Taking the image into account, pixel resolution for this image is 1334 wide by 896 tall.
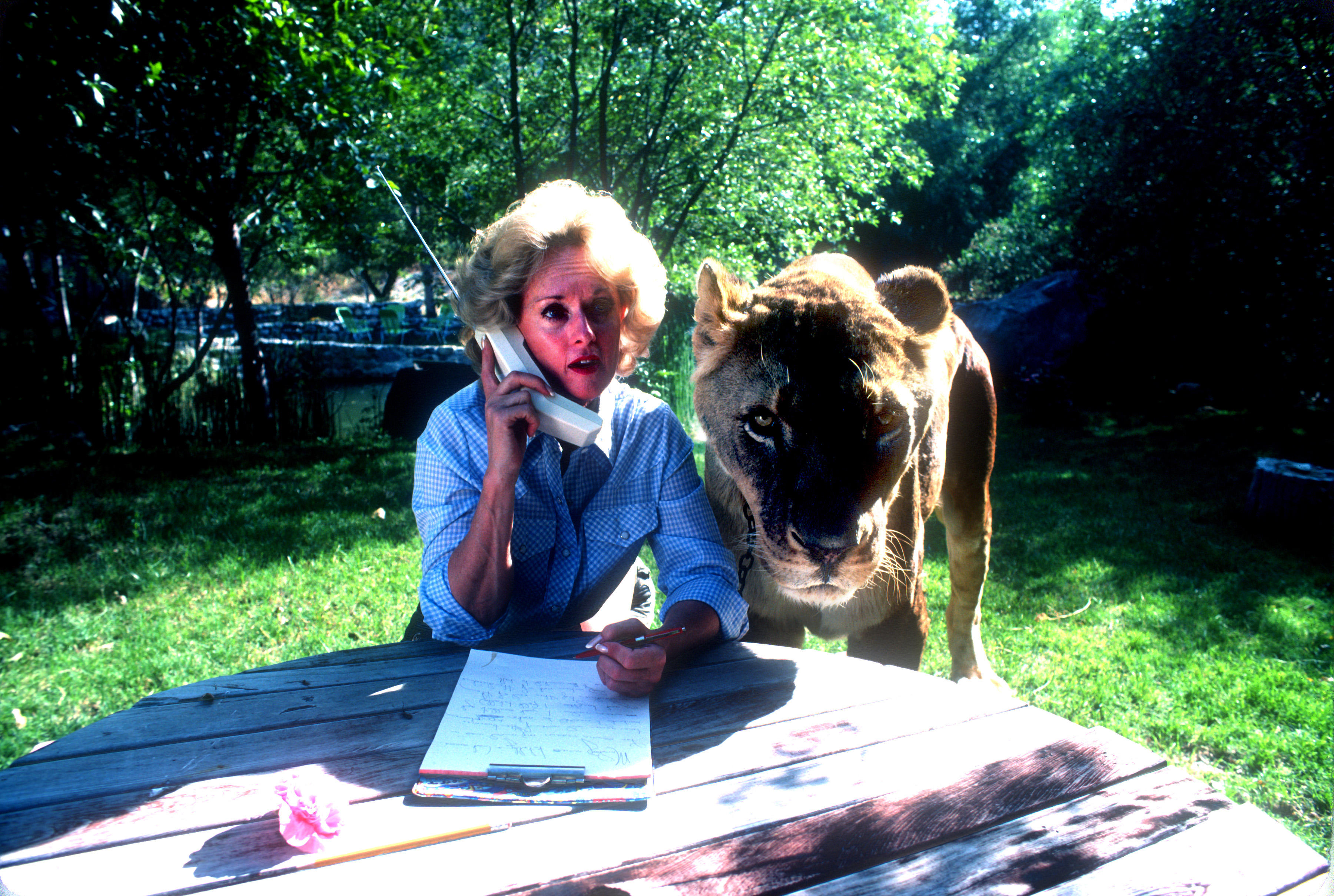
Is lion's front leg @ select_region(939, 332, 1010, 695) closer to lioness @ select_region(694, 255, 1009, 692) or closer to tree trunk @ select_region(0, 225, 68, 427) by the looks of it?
lioness @ select_region(694, 255, 1009, 692)

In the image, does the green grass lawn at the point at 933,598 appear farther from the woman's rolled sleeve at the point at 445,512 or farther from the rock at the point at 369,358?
the rock at the point at 369,358

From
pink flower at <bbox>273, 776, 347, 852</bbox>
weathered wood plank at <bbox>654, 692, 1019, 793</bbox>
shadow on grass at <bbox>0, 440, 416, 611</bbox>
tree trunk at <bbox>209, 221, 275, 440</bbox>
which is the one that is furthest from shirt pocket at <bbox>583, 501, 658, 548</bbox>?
tree trunk at <bbox>209, 221, 275, 440</bbox>

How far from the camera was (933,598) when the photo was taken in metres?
5.32

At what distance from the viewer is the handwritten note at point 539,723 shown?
5.03 ft

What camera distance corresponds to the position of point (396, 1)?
9.24m

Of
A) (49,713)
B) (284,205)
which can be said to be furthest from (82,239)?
(49,713)

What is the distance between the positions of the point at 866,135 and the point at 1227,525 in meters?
5.90

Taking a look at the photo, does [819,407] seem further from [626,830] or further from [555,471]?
[626,830]

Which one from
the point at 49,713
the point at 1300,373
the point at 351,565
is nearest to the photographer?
the point at 49,713

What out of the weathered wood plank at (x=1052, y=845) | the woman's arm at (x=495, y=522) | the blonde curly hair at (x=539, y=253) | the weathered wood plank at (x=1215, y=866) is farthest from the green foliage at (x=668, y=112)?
the weathered wood plank at (x=1215, y=866)

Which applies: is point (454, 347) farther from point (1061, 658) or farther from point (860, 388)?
point (860, 388)

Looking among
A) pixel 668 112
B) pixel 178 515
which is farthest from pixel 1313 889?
pixel 668 112

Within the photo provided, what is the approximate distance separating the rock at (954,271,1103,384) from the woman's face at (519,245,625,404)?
10486 mm

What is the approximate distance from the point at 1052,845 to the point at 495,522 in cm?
148
